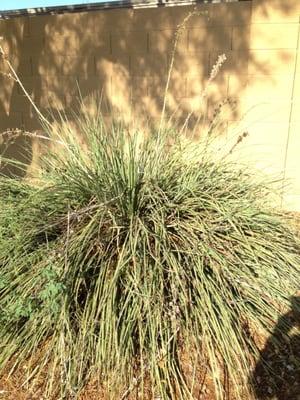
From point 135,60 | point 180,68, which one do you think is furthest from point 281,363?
point 135,60

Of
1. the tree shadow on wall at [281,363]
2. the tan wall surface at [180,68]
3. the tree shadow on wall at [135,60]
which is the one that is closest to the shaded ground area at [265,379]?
the tree shadow on wall at [281,363]

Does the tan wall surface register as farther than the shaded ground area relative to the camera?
Yes

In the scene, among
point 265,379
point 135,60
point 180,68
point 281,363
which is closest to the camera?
point 265,379

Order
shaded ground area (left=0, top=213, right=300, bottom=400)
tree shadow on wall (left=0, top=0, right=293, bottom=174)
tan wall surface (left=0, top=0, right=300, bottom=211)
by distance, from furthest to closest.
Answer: tree shadow on wall (left=0, top=0, right=293, bottom=174) < tan wall surface (left=0, top=0, right=300, bottom=211) < shaded ground area (left=0, top=213, right=300, bottom=400)

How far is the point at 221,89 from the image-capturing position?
541 cm

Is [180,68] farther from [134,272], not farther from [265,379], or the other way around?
[265,379]

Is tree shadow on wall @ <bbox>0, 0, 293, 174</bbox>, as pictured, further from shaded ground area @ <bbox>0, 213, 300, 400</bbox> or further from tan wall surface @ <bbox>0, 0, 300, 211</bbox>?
shaded ground area @ <bbox>0, 213, 300, 400</bbox>

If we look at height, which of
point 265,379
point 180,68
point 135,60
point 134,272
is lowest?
point 265,379

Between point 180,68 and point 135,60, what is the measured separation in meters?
0.63

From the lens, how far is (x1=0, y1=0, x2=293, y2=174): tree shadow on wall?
527cm

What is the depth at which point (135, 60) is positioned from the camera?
5.78 meters

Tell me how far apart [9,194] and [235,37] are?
11.1 ft

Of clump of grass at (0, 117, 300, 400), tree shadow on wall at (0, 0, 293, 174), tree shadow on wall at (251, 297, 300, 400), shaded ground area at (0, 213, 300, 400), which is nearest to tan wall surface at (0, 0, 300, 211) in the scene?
tree shadow on wall at (0, 0, 293, 174)

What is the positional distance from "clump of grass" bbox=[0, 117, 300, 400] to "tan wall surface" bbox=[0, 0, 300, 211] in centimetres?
168
